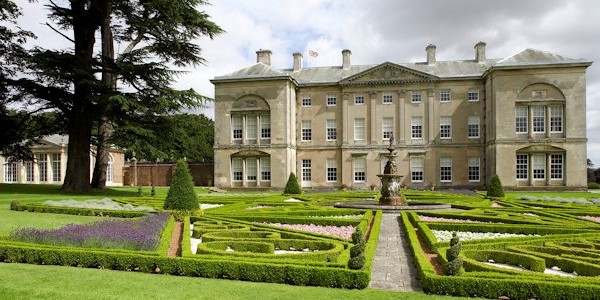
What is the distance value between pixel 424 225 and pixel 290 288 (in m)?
5.36

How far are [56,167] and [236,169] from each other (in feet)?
60.4

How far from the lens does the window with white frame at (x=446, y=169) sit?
3606cm

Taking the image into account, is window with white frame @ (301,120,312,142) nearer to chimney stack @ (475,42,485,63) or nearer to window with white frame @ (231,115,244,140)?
window with white frame @ (231,115,244,140)

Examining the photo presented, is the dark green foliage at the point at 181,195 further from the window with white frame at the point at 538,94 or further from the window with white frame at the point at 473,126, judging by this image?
the window with white frame at the point at 538,94

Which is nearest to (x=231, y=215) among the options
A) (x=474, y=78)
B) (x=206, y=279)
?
(x=206, y=279)

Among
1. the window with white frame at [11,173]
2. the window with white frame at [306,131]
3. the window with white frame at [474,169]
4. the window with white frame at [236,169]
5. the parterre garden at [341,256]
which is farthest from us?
the window with white frame at [11,173]

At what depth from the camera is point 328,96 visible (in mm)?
38250

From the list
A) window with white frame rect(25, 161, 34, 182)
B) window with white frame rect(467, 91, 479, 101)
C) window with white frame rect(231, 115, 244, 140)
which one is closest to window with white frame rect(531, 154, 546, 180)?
window with white frame rect(467, 91, 479, 101)

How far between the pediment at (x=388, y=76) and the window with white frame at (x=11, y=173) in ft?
105

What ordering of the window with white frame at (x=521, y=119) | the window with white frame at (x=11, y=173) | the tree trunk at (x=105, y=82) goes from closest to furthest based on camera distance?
1. the tree trunk at (x=105, y=82)
2. the window with white frame at (x=521, y=119)
3. the window with white frame at (x=11, y=173)

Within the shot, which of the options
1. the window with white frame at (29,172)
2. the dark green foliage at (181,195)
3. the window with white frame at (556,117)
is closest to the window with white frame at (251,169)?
the window with white frame at (29,172)

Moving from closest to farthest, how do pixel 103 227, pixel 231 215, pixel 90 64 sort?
pixel 103 227
pixel 231 215
pixel 90 64

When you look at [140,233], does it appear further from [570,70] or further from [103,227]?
[570,70]

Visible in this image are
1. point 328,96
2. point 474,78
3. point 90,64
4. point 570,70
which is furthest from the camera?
point 328,96
